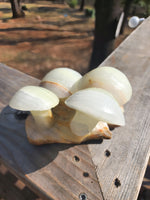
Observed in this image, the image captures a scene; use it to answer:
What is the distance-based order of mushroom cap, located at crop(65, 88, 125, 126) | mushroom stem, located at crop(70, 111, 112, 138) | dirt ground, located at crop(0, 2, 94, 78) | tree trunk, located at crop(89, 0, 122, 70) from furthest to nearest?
dirt ground, located at crop(0, 2, 94, 78) < tree trunk, located at crop(89, 0, 122, 70) < mushroom stem, located at crop(70, 111, 112, 138) < mushroom cap, located at crop(65, 88, 125, 126)

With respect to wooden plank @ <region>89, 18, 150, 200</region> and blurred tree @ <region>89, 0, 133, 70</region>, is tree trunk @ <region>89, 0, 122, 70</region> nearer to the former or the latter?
blurred tree @ <region>89, 0, 133, 70</region>

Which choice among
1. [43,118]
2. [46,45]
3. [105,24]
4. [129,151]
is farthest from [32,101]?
[46,45]

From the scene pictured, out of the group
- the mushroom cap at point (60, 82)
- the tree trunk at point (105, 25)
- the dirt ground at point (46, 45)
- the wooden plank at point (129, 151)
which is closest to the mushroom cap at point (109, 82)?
the mushroom cap at point (60, 82)

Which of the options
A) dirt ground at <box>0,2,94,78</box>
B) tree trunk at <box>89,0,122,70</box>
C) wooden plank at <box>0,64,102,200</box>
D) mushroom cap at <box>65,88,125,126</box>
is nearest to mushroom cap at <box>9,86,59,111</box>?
mushroom cap at <box>65,88,125,126</box>

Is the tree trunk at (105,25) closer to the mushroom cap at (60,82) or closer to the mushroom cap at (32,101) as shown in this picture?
the mushroom cap at (60,82)

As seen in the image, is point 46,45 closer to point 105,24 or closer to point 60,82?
point 105,24

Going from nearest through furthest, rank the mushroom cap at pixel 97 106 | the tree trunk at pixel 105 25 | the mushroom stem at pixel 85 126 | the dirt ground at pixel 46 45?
1. the mushroom cap at pixel 97 106
2. the mushroom stem at pixel 85 126
3. the tree trunk at pixel 105 25
4. the dirt ground at pixel 46 45

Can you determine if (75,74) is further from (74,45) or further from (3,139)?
(74,45)
